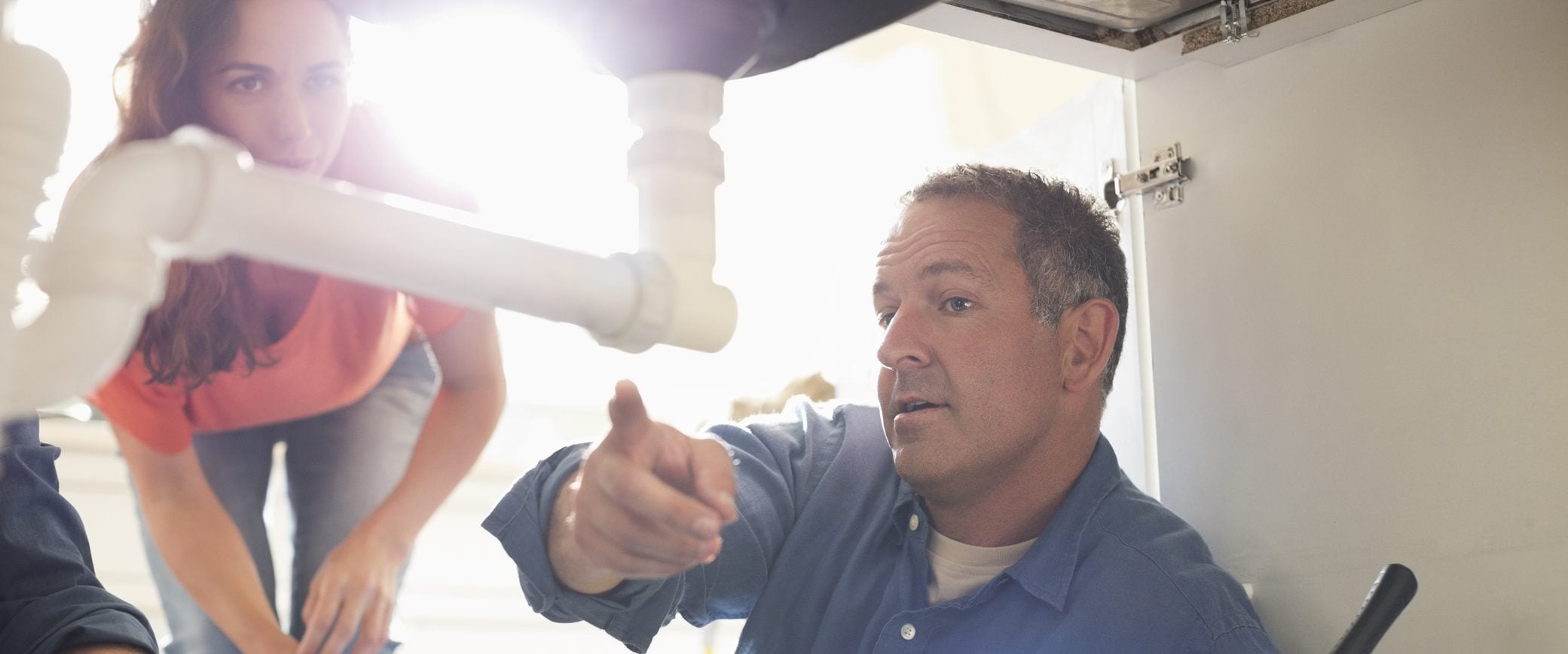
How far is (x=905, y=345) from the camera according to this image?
4.26 ft

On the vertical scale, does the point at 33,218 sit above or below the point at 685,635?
above

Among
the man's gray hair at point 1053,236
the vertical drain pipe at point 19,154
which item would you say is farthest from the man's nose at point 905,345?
the vertical drain pipe at point 19,154

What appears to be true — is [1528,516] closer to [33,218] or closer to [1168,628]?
[1168,628]

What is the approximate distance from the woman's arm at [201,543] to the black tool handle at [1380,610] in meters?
0.83

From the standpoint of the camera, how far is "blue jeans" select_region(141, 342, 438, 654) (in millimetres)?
874

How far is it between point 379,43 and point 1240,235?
3.01 ft

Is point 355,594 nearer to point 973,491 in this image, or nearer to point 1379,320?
point 973,491

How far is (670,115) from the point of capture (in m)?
0.55

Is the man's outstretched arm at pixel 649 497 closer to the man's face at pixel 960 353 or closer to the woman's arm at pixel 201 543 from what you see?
the woman's arm at pixel 201 543

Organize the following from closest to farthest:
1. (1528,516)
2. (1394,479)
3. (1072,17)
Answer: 1. (1528,516)
2. (1394,479)
3. (1072,17)

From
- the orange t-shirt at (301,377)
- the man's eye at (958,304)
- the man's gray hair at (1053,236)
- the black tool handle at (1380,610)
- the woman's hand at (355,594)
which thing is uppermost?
the man's gray hair at (1053,236)

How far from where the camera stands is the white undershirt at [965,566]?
1329 mm

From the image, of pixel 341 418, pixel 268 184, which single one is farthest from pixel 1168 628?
pixel 268 184

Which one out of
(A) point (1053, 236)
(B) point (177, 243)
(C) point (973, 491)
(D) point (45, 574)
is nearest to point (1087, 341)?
(A) point (1053, 236)
